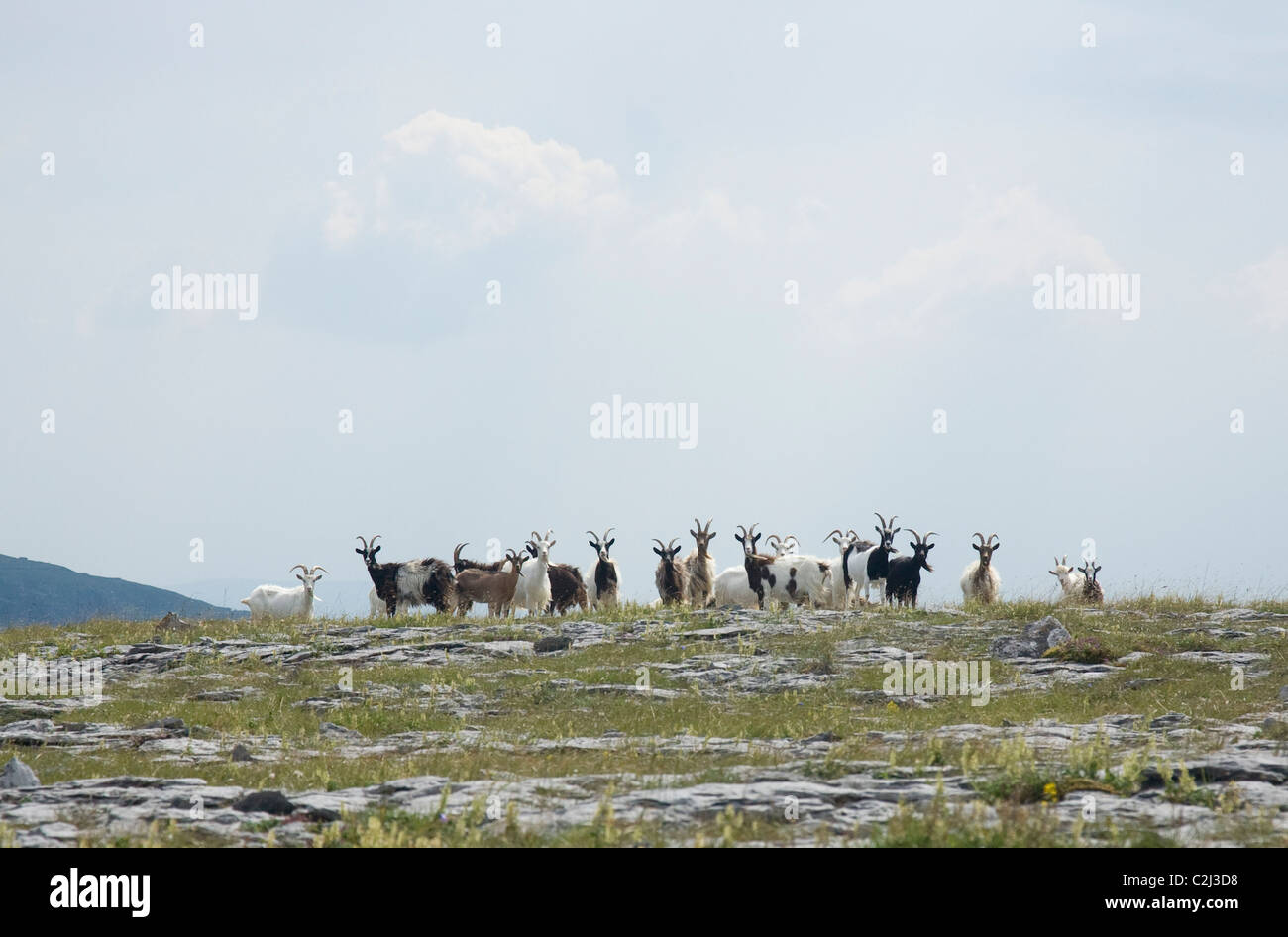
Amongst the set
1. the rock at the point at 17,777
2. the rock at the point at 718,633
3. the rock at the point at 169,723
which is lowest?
the rock at the point at 169,723

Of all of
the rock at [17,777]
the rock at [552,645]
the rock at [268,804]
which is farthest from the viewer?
the rock at [552,645]

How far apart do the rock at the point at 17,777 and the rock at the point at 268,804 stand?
320 cm

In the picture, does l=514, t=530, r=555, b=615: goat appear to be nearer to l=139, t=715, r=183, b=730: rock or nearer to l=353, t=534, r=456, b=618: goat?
l=353, t=534, r=456, b=618: goat

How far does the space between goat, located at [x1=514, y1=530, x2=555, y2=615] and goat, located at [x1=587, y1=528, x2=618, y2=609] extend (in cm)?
228

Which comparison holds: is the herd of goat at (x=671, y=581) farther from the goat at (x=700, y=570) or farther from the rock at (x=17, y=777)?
the rock at (x=17, y=777)

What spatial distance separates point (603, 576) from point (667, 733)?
2242 cm

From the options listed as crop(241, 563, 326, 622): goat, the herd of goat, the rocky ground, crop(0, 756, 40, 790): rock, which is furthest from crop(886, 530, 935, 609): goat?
crop(0, 756, 40, 790): rock

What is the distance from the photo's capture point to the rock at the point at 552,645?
997 inches

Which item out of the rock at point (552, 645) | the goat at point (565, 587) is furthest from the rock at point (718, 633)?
the goat at point (565, 587)

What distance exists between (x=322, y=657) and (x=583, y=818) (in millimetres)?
16609

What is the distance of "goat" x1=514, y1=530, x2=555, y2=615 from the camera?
36.5m
